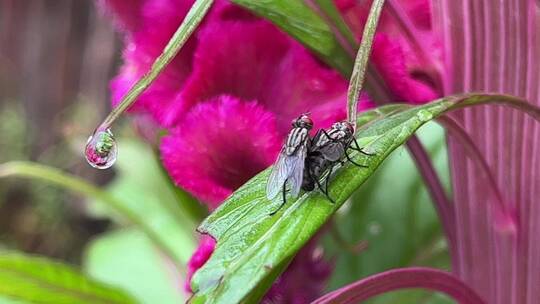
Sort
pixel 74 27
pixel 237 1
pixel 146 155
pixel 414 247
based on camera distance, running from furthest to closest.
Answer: pixel 74 27 → pixel 146 155 → pixel 414 247 → pixel 237 1

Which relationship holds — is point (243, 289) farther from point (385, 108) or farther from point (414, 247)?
point (414, 247)

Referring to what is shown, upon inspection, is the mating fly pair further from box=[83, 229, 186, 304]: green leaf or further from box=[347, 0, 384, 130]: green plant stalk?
box=[83, 229, 186, 304]: green leaf

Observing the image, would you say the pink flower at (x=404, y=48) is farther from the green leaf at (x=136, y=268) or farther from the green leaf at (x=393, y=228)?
the green leaf at (x=136, y=268)

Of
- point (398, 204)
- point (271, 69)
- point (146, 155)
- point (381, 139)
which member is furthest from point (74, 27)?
point (381, 139)

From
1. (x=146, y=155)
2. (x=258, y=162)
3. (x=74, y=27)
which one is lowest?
(x=258, y=162)

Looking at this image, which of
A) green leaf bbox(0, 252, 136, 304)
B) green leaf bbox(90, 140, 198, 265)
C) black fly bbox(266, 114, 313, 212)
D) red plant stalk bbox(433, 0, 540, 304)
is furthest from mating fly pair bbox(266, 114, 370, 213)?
green leaf bbox(90, 140, 198, 265)
